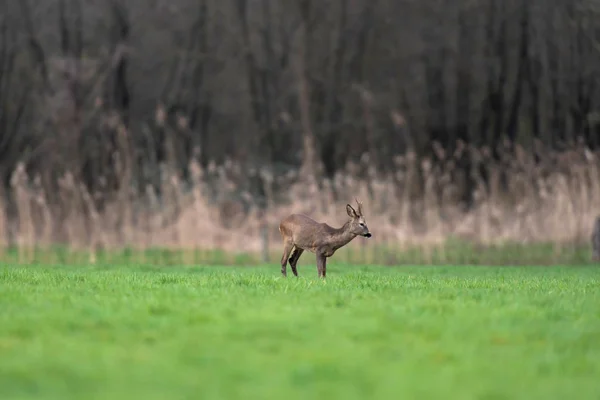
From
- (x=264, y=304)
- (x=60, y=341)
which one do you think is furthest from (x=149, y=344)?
(x=264, y=304)

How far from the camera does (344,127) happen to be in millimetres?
37906

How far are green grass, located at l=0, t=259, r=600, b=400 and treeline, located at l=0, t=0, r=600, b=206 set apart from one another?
2213 centimetres

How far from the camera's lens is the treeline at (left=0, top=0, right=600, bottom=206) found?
34.9 m

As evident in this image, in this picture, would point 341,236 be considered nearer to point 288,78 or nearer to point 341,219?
point 341,219

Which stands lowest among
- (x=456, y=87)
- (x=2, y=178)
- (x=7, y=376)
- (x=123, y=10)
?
(x=7, y=376)

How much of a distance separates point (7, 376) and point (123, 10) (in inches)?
1215

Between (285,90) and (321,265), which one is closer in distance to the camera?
(321,265)

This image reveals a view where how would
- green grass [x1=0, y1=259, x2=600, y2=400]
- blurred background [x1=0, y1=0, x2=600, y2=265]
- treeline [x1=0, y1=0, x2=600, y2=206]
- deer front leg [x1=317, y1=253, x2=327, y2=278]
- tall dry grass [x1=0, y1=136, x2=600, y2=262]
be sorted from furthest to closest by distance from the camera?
treeline [x1=0, y1=0, x2=600, y2=206] → blurred background [x1=0, y1=0, x2=600, y2=265] → tall dry grass [x1=0, y1=136, x2=600, y2=262] → deer front leg [x1=317, y1=253, x2=327, y2=278] → green grass [x1=0, y1=259, x2=600, y2=400]

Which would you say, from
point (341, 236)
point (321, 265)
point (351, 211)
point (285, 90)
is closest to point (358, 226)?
point (341, 236)

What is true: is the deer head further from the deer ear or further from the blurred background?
the blurred background

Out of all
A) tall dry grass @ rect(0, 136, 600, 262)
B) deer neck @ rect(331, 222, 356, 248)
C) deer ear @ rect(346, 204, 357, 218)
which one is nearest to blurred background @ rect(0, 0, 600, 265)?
tall dry grass @ rect(0, 136, 600, 262)

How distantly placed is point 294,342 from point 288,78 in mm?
30678

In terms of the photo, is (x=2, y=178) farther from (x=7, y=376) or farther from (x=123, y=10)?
(x=7, y=376)

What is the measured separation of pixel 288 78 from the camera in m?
38.5
